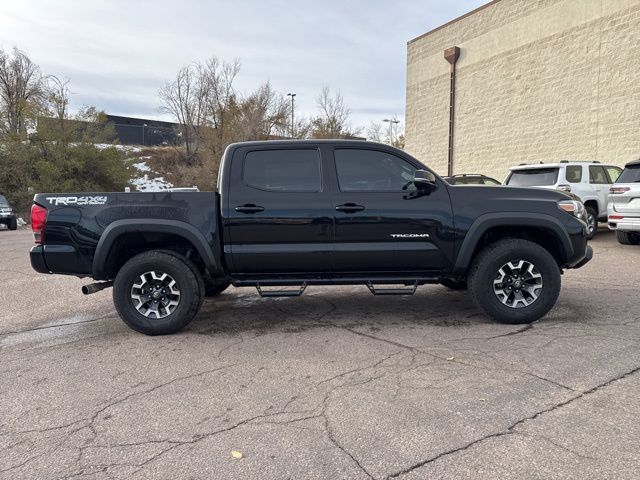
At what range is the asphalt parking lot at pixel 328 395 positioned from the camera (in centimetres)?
267

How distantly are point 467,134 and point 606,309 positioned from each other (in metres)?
17.1

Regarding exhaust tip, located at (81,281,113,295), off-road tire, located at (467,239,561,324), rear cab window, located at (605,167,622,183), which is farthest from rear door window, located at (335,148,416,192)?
rear cab window, located at (605,167,622,183)

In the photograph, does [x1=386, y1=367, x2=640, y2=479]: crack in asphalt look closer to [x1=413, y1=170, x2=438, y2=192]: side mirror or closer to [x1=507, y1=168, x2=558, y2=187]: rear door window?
[x1=413, y1=170, x2=438, y2=192]: side mirror

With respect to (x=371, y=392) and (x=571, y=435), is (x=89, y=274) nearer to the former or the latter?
(x=371, y=392)

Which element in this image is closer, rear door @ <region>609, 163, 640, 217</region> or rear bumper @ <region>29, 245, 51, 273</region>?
rear bumper @ <region>29, 245, 51, 273</region>

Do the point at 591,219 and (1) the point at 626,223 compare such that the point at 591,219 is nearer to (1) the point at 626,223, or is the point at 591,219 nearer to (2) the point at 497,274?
(1) the point at 626,223

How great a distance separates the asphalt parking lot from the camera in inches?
105

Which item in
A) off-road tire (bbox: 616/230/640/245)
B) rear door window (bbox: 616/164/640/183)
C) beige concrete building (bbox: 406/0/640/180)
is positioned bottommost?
off-road tire (bbox: 616/230/640/245)

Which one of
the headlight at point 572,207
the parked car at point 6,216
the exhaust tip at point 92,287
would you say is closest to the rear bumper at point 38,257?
the exhaust tip at point 92,287

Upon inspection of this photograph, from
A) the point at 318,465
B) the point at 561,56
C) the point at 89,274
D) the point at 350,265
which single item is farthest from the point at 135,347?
the point at 561,56

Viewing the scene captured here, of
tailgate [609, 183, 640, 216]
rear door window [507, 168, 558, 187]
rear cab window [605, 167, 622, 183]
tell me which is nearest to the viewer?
tailgate [609, 183, 640, 216]

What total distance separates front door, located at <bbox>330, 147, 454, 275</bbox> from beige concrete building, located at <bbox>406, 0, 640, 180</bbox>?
523 inches

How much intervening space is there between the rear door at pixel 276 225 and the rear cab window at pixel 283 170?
11mm

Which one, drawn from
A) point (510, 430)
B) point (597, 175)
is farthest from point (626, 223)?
point (510, 430)
